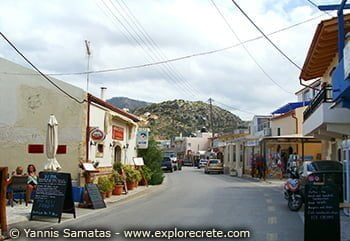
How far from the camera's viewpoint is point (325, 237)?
9.74 metres

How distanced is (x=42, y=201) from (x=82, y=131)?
7134 mm

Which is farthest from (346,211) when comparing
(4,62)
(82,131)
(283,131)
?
(283,131)

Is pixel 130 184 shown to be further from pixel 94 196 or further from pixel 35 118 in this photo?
pixel 94 196

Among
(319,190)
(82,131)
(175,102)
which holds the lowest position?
(319,190)

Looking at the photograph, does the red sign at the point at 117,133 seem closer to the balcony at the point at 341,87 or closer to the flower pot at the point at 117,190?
the flower pot at the point at 117,190

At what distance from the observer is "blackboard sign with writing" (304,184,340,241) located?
973 centimetres

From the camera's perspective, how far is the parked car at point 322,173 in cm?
1642

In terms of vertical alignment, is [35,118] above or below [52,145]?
above

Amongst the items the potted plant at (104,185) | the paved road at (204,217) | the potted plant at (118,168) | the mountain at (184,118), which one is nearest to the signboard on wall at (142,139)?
the potted plant at (118,168)

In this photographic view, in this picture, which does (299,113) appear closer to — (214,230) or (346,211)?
(346,211)

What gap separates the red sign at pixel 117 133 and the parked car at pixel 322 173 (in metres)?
9.88

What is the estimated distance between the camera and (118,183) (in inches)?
894

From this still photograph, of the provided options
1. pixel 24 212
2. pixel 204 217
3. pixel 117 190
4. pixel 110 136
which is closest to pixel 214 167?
pixel 110 136

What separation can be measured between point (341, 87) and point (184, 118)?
119946 mm
